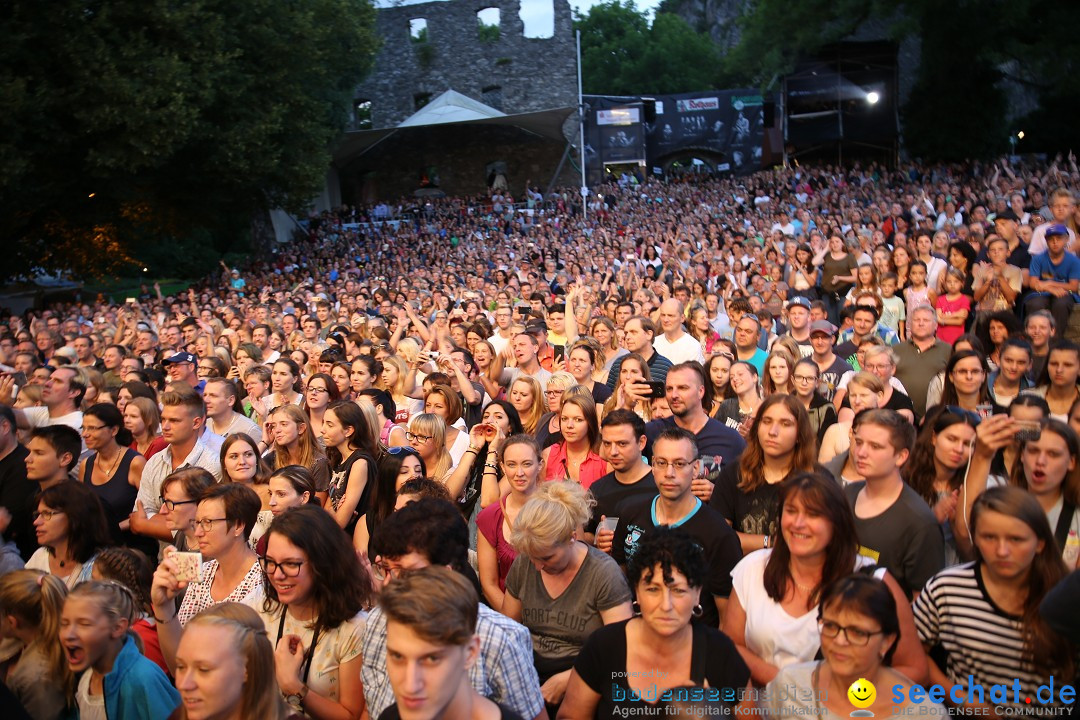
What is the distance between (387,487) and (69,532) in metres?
1.44

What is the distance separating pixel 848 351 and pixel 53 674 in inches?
242

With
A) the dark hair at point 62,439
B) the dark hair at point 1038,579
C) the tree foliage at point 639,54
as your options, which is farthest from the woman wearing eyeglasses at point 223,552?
the tree foliage at point 639,54

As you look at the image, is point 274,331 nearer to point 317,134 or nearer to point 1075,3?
point 317,134

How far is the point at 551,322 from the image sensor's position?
863 centimetres

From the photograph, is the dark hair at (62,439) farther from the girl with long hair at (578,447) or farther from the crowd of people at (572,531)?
the girl with long hair at (578,447)

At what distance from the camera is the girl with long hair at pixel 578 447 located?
4.65 m

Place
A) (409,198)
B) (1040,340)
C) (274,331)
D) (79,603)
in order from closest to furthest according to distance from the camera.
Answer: (79,603) → (1040,340) → (274,331) → (409,198)

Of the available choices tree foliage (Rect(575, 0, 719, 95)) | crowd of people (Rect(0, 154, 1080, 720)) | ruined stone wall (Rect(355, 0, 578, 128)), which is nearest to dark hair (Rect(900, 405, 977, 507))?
crowd of people (Rect(0, 154, 1080, 720))

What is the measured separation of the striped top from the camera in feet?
8.89

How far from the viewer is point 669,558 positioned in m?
2.75

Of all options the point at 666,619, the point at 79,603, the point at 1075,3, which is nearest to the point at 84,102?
the point at 79,603

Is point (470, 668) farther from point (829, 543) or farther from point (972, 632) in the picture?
point (972, 632)

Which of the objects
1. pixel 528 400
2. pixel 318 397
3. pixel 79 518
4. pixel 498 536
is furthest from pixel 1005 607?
pixel 318 397

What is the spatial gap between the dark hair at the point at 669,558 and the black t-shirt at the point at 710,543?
44cm
